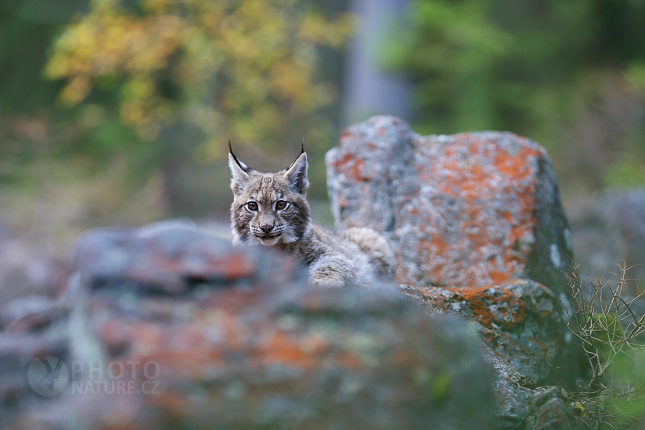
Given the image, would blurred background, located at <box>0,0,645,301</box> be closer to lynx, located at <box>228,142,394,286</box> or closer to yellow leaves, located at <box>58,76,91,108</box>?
yellow leaves, located at <box>58,76,91,108</box>

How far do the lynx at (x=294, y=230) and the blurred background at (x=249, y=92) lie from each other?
6460 mm

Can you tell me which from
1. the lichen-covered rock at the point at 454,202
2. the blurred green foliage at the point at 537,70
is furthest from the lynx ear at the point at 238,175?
the blurred green foliage at the point at 537,70

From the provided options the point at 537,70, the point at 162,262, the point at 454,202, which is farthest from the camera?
the point at 537,70

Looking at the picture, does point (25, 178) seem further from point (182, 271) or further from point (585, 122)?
point (585, 122)

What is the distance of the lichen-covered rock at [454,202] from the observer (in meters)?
4.82

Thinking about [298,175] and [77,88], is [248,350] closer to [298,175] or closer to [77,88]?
[298,175]

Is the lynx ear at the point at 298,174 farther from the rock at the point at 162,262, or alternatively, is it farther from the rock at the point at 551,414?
the rock at the point at 551,414

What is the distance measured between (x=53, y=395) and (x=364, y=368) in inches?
56.3

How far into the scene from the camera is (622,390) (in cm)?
348

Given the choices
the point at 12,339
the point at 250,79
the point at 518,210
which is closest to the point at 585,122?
the point at 250,79

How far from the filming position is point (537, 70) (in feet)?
45.3

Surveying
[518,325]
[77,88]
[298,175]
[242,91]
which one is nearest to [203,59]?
[242,91]

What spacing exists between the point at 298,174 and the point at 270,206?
48cm

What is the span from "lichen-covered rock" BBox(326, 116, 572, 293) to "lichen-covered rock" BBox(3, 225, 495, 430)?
2042 millimetres
